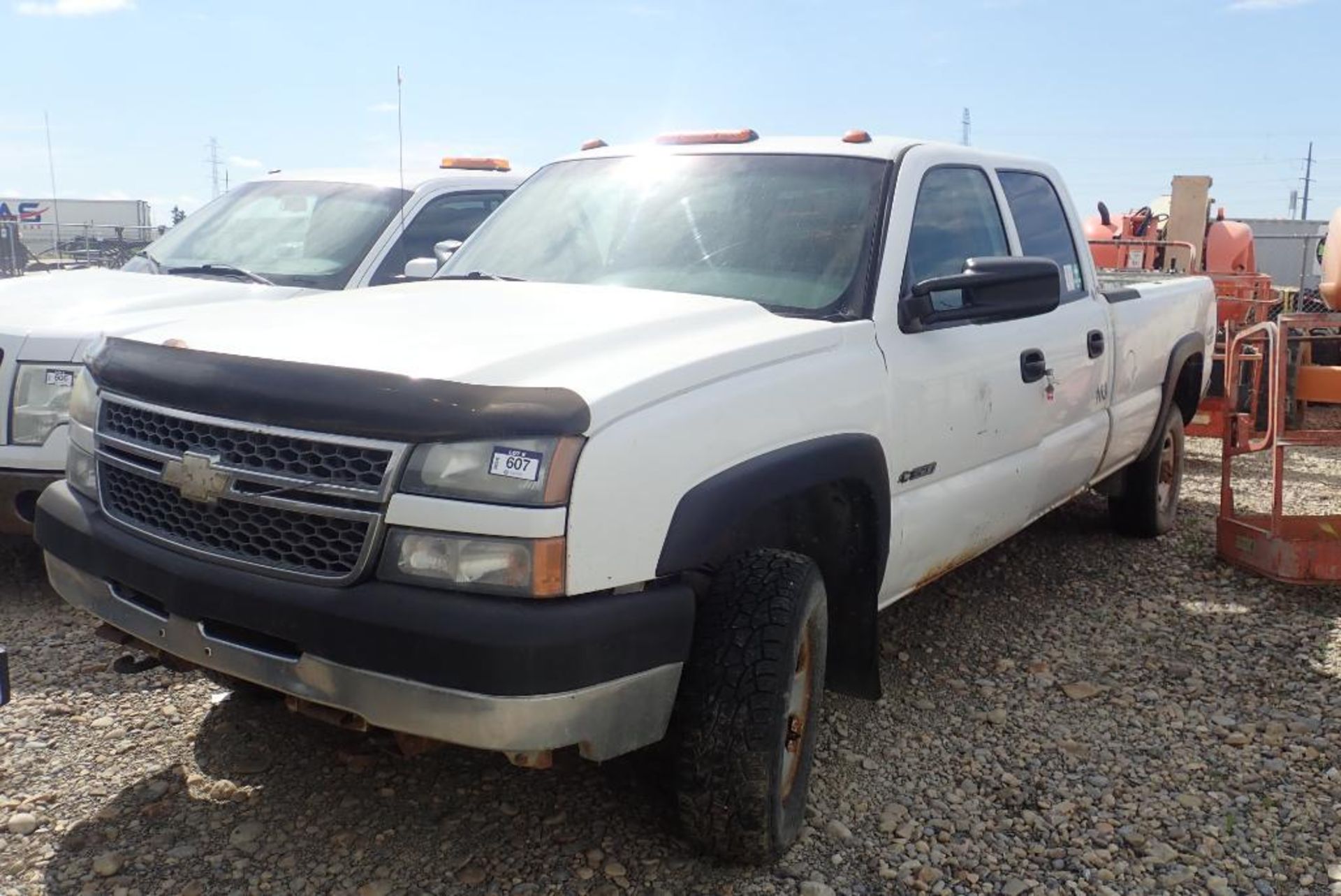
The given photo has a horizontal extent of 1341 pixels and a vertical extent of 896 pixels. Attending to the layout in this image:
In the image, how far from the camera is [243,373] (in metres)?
2.64

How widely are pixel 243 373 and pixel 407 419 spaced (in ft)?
1.52

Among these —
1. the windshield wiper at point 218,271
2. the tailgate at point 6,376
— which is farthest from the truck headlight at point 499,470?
the windshield wiper at point 218,271

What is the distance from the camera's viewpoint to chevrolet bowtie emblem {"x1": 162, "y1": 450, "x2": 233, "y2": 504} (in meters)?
2.64

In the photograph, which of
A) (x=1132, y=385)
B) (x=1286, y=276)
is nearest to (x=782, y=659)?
(x=1132, y=385)

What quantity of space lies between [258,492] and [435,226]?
3.64 metres


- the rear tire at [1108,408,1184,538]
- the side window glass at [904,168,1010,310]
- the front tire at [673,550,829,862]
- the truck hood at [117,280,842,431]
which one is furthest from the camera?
the rear tire at [1108,408,1184,538]

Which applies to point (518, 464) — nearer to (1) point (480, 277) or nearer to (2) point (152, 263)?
(1) point (480, 277)

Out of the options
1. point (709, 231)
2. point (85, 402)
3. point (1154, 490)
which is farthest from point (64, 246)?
point (709, 231)

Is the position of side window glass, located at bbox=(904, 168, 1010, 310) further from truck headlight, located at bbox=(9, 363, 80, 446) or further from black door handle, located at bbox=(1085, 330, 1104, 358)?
truck headlight, located at bbox=(9, 363, 80, 446)

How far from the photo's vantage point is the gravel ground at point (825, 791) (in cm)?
300

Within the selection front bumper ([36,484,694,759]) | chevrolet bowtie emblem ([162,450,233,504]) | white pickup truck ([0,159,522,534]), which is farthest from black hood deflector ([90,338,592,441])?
white pickup truck ([0,159,522,534])

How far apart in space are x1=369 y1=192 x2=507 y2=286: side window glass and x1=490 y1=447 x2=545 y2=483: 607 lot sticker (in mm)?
3263

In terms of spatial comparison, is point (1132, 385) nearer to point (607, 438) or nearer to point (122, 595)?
point (607, 438)

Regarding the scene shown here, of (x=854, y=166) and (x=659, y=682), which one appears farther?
(x=854, y=166)
